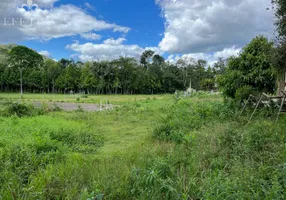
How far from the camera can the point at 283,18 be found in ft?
19.9

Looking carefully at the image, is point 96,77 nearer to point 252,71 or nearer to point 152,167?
point 252,71

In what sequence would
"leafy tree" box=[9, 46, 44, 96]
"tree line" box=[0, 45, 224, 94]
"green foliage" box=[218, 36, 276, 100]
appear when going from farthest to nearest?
1. "leafy tree" box=[9, 46, 44, 96]
2. "tree line" box=[0, 45, 224, 94]
3. "green foliage" box=[218, 36, 276, 100]

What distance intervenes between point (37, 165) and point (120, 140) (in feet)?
10.6

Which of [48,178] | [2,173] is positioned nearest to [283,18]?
[48,178]

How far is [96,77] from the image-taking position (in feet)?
180

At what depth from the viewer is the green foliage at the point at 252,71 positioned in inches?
364

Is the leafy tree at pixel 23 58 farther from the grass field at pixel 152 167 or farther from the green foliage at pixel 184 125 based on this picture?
the grass field at pixel 152 167

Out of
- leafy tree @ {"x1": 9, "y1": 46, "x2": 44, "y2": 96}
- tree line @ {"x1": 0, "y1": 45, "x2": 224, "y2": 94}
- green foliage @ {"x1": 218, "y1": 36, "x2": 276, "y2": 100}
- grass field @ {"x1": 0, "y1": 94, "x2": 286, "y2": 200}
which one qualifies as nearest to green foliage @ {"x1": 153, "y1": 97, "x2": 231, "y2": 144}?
grass field @ {"x1": 0, "y1": 94, "x2": 286, "y2": 200}

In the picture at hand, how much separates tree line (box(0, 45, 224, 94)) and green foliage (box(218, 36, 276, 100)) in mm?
45104

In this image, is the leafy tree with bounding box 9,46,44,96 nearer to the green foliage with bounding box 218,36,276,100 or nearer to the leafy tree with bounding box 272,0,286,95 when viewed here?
the green foliage with bounding box 218,36,276,100

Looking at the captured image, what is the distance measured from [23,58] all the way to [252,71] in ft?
221

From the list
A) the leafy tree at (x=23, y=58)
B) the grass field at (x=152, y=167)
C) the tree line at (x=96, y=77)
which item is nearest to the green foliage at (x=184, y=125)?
the grass field at (x=152, y=167)

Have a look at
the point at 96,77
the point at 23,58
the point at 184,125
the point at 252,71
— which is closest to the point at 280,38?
the point at 252,71

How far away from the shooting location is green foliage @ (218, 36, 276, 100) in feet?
30.3
